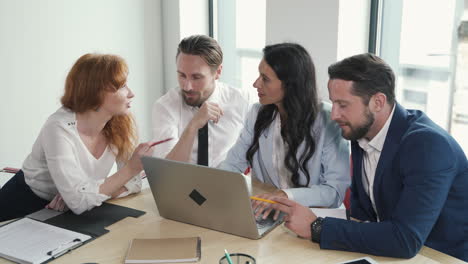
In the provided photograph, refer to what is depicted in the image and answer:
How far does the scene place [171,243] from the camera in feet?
4.71

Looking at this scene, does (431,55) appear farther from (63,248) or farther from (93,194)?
(63,248)

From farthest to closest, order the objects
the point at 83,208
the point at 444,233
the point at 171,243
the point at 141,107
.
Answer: the point at 141,107 < the point at 83,208 < the point at 444,233 < the point at 171,243

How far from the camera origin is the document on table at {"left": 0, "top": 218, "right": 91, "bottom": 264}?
1363mm

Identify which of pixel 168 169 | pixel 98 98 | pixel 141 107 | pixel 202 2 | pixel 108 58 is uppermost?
pixel 202 2

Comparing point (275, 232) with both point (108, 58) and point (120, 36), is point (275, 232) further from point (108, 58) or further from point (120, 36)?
point (120, 36)

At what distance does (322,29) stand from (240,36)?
134cm

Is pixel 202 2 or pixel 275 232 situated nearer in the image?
pixel 275 232

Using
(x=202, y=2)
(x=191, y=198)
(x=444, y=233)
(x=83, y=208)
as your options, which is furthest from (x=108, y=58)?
(x=202, y=2)

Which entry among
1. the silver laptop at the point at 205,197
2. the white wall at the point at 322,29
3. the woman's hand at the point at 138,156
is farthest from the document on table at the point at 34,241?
the white wall at the point at 322,29

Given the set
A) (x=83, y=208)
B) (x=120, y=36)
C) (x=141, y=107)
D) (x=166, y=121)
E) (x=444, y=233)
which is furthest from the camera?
(x=141, y=107)

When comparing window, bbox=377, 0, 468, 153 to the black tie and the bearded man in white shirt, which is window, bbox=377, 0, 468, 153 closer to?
the bearded man in white shirt

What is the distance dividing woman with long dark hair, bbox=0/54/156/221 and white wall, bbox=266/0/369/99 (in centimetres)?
119

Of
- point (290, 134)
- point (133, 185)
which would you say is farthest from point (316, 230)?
point (133, 185)

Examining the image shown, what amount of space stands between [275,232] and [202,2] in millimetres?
2947
